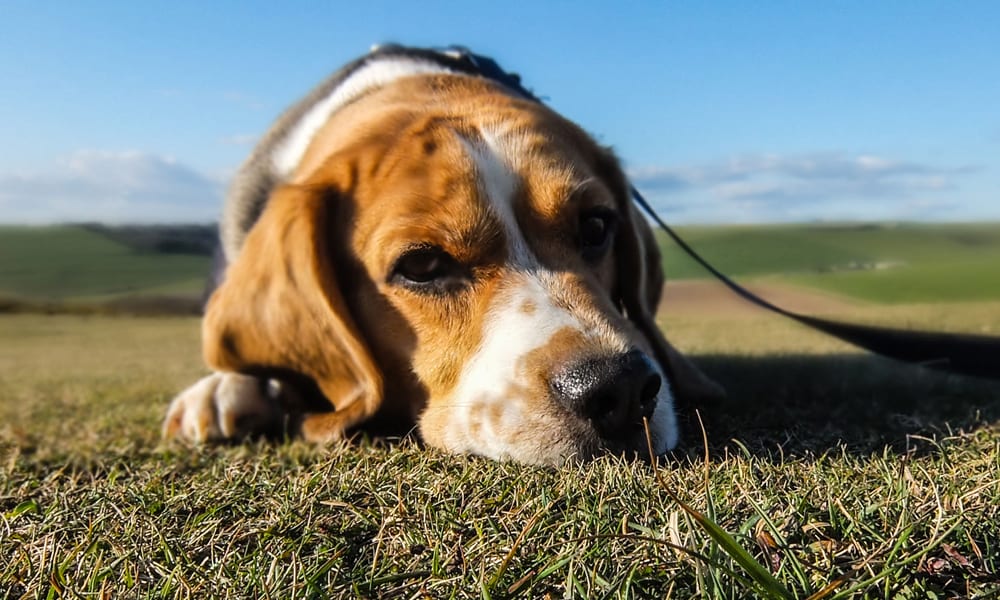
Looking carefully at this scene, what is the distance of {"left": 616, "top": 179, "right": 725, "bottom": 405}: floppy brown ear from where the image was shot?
3.06 m

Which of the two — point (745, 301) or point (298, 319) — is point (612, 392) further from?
point (745, 301)

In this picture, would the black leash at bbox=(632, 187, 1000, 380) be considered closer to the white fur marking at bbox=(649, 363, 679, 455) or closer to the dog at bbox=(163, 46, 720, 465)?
the dog at bbox=(163, 46, 720, 465)

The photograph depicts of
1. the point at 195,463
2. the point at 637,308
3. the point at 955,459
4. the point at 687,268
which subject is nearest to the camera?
the point at 955,459

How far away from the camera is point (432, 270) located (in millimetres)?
2725

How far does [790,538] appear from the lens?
55.2 inches

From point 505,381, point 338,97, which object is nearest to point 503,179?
point 505,381

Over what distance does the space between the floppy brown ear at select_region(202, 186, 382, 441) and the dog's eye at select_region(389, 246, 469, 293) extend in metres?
0.28

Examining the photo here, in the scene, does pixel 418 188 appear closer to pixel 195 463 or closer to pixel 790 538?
pixel 195 463

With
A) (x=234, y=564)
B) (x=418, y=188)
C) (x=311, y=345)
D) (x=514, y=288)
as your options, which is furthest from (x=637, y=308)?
(x=234, y=564)

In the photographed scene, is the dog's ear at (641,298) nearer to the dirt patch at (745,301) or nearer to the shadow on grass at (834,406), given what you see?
the shadow on grass at (834,406)

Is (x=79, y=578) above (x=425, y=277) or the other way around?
the other way around

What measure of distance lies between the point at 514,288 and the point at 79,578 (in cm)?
148

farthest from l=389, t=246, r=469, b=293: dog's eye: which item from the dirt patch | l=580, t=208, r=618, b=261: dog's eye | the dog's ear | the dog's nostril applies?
the dirt patch

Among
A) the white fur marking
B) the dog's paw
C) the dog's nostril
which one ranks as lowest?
the dog's paw
